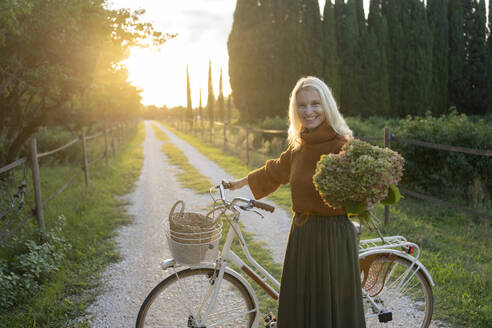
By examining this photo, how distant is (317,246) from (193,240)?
0.72m

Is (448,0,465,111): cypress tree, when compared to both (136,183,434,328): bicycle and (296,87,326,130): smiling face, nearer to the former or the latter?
(136,183,434,328): bicycle

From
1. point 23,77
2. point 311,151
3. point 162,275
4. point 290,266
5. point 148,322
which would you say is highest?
point 23,77

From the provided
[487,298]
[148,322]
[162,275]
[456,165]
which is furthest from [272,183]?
[456,165]

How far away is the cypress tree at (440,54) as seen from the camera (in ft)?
97.5

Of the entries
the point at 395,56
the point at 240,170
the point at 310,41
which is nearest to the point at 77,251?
the point at 240,170

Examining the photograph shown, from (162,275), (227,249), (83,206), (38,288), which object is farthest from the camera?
(83,206)

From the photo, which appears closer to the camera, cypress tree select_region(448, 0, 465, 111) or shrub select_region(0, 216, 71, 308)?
shrub select_region(0, 216, 71, 308)

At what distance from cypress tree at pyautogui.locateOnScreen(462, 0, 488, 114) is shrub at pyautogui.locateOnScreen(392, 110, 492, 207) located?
27.6m

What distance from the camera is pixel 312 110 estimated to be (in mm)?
2133

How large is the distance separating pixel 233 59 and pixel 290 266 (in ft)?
97.6

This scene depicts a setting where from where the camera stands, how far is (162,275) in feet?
13.2

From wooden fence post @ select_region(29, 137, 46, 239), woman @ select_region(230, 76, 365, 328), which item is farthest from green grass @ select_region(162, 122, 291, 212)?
woman @ select_region(230, 76, 365, 328)

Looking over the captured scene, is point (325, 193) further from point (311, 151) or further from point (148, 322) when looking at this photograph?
point (148, 322)

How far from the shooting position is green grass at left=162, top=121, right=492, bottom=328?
3.11 metres
